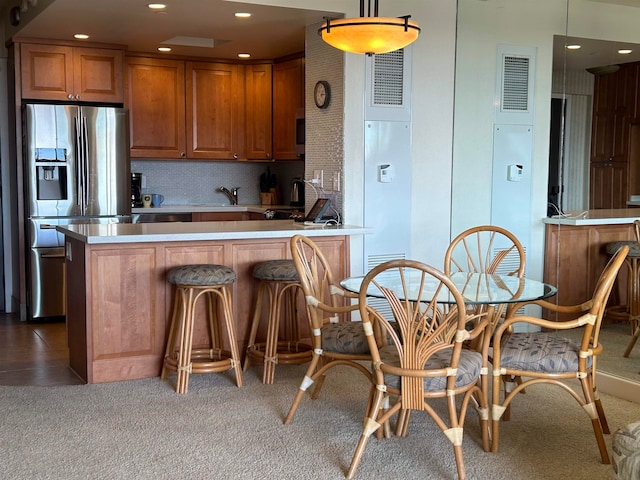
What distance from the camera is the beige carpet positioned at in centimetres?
313

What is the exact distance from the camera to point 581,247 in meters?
4.36

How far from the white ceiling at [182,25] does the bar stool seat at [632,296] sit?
241 cm

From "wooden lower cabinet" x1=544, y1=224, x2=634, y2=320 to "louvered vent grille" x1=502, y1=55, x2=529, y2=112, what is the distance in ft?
3.07

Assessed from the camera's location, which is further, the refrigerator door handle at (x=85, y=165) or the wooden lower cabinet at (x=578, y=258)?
the refrigerator door handle at (x=85, y=165)

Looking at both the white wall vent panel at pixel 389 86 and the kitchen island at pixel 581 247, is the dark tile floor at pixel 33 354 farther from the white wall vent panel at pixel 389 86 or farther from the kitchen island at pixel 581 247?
the kitchen island at pixel 581 247

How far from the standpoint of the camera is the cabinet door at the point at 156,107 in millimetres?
6914

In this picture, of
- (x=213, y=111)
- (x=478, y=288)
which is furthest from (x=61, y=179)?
(x=478, y=288)

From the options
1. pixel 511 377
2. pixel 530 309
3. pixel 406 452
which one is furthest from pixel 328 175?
pixel 406 452

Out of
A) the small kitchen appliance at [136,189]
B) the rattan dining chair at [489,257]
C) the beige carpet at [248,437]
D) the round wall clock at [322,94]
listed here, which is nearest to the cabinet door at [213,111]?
the small kitchen appliance at [136,189]

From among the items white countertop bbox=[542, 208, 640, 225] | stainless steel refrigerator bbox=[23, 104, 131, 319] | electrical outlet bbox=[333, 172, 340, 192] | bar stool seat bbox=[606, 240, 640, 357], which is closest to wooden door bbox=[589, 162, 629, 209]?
white countertop bbox=[542, 208, 640, 225]

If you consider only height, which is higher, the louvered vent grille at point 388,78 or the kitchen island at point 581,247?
the louvered vent grille at point 388,78

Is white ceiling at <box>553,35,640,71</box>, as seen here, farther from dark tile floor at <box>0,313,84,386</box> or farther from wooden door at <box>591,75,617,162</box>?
dark tile floor at <box>0,313,84,386</box>

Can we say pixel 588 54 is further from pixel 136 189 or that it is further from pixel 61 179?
pixel 136 189

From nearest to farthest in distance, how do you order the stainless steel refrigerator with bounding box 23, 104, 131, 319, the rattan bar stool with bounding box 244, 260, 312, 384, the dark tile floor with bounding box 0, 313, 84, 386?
the rattan bar stool with bounding box 244, 260, 312, 384, the dark tile floor with bounding box 0, 313, 84, 386, the stainless steel refrigerator with bounding box 23, 104, 131, 319
